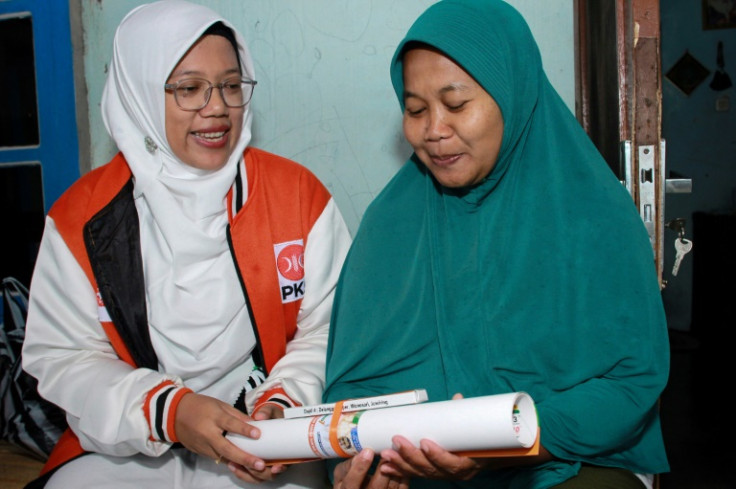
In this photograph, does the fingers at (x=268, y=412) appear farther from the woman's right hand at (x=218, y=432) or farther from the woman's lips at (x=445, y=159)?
the woman's lips at (x=445, y=159)

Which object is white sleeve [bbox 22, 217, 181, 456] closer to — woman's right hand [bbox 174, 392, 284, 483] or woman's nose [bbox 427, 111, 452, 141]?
woman's right hand [bbox 174, 392, 284, 483]

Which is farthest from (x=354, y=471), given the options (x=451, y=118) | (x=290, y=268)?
(x=451, y=118)

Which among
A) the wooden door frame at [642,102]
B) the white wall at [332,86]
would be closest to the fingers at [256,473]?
the white wall at [332,86]

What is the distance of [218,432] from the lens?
1.46 m

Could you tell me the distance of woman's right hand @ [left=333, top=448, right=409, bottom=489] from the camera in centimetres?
125

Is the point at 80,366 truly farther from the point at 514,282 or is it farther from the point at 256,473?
the point at 514,282

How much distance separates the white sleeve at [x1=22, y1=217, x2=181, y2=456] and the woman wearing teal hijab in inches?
18.5

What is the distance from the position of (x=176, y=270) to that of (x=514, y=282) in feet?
2.72

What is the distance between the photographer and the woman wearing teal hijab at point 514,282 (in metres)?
1.36

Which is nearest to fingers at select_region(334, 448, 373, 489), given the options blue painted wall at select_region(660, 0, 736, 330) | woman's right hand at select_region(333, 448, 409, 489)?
woman's right hand at select_region(333, 448, 409, 489)

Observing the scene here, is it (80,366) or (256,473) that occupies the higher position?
(80,366)

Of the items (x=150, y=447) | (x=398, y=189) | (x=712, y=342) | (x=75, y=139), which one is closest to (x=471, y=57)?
(x=398, y=189)

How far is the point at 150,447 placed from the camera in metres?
1.57

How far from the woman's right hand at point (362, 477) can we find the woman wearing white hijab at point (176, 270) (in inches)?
8.1
